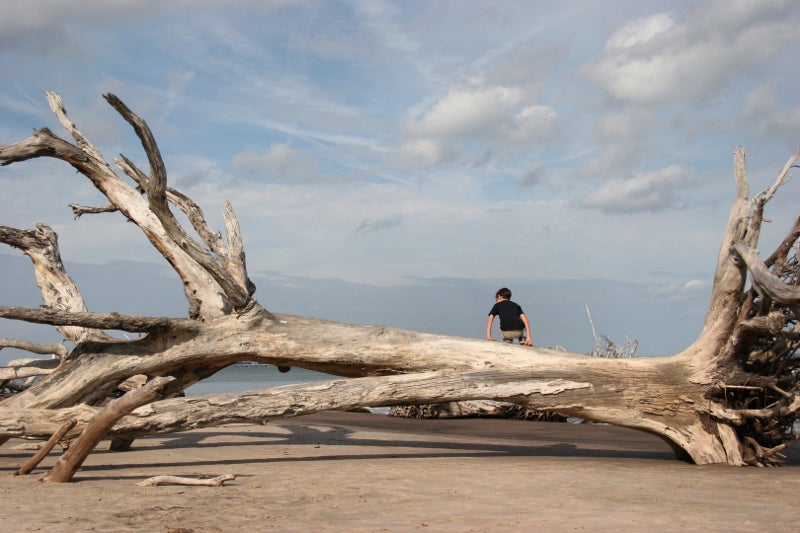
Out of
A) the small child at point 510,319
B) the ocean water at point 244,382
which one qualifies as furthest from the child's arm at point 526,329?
the ocean water at point 244,382

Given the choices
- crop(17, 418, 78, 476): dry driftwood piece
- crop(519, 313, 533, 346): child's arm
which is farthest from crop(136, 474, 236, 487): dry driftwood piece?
crop(519, 313, 533, 346): child's arm

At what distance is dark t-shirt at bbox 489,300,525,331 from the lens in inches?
451

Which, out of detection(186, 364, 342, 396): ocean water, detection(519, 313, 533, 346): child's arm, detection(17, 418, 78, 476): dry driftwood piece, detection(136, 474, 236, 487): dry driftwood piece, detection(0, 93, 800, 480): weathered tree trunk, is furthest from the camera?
detection(186, 364, 342, 396): ocean water

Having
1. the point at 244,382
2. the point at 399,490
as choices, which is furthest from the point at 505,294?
the point at 244,382

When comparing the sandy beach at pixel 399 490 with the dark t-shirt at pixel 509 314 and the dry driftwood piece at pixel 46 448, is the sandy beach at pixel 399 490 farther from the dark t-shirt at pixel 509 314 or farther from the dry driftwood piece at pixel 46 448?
the dark t-shirt at pixel 509 314

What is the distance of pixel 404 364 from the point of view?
9.28 meters

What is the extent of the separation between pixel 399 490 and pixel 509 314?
5247 mm

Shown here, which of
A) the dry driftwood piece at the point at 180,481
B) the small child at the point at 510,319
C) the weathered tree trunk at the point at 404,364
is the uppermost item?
the small child at the point at 510,319

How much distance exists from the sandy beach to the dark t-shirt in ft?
5.73

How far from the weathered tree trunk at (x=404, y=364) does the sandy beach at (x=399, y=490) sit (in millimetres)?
544

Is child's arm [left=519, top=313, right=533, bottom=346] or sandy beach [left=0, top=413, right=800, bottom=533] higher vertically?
child's arm [left=519, top=313, right=533, bottom=346]

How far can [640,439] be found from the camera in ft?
40.5

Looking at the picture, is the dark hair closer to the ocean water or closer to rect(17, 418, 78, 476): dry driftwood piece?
rect(17, 418, 78, 476): dry driftwood piece

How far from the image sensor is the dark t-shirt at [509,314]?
11.5 m
